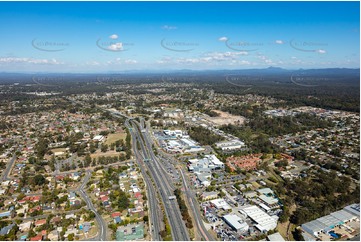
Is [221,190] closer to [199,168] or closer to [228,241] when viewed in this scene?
[199,168]

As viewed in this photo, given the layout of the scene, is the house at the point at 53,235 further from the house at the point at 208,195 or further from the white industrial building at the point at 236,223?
the white industrial building at the point at 236,223

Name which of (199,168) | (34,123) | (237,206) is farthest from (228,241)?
(34,123)

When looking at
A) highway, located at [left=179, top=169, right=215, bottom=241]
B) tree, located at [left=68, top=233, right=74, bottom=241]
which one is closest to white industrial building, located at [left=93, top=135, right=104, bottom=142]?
highway, located at [left=179, top=169, right=215, bottom=241]

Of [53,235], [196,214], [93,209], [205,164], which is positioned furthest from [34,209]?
[205,164]

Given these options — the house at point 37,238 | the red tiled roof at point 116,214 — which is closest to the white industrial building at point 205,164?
the red tiled roof at point 116,214

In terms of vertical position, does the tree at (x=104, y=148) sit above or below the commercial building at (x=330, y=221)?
above
